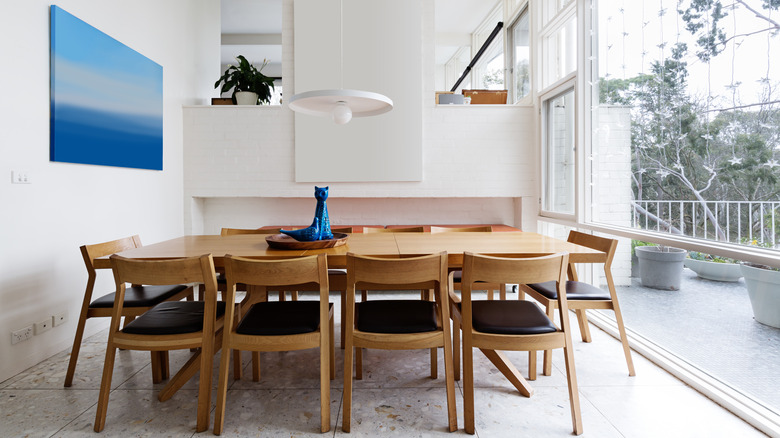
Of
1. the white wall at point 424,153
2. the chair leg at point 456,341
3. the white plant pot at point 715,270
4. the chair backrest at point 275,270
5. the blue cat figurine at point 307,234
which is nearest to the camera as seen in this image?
the chair backrest at point 275,270

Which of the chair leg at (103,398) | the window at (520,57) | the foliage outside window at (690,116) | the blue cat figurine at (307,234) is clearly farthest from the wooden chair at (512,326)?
the window at (520,57)

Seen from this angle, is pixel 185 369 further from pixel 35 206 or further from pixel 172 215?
pixel 172 215

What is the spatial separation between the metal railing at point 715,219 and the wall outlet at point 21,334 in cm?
407

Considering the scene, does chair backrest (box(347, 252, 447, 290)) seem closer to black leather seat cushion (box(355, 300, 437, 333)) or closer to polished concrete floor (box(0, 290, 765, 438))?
black leather seat cushion (box(355, 300, 437, 333))

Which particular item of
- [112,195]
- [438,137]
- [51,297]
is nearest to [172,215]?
[112,195]

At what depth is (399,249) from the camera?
2.27 m

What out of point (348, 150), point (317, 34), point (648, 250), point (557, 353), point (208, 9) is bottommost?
point (557, 353)

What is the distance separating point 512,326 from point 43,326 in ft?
9.59

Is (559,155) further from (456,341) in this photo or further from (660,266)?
(456,341)

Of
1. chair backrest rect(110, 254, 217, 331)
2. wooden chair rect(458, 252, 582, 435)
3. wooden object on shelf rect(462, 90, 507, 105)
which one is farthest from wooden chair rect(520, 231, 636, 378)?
wooden object on shelf rect(462, 90, 507, 105)

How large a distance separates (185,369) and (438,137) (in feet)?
11.0

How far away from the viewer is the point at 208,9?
202 inches

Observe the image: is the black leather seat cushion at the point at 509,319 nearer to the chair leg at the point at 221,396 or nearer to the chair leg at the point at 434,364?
the chair leg at the point at 434,364

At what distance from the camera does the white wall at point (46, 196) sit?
2447mm
